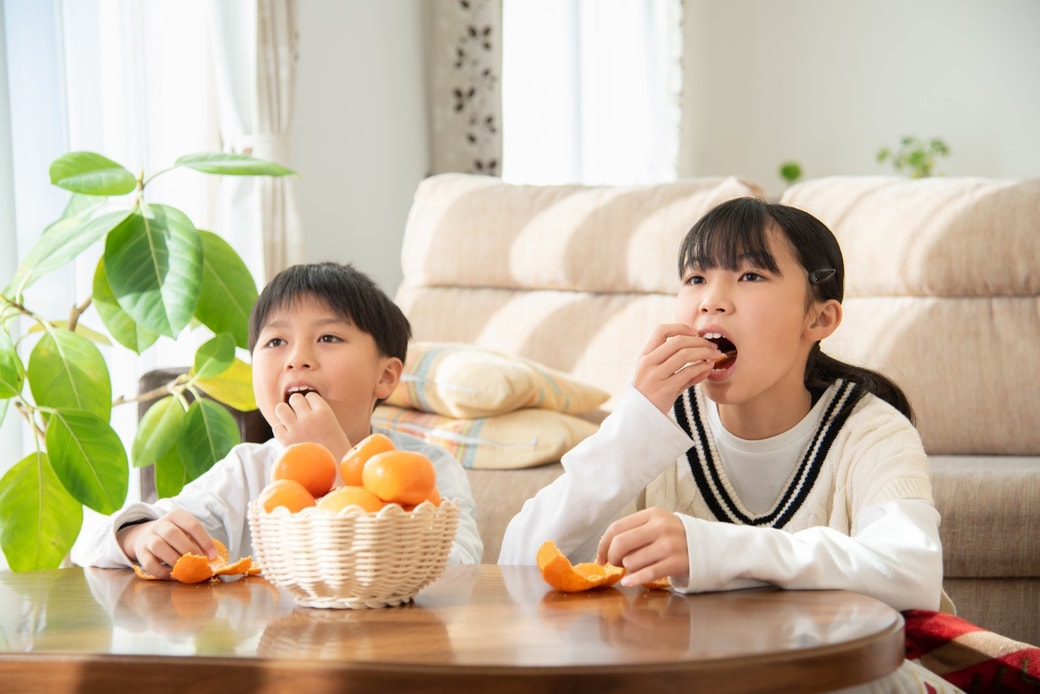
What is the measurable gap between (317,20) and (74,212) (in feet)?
6.46

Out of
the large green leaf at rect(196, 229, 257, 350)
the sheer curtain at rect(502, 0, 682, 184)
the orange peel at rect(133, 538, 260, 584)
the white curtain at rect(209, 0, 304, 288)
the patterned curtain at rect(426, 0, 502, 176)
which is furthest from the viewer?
the sheer curtain at rect(502, 0, 682, 184)

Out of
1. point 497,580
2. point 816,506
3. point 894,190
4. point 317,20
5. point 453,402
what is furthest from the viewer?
point 317,20

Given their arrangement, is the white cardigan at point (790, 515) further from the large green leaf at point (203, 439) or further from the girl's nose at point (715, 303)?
the large green leaf at point (203, 439)

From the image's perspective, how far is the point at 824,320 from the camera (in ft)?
4.80

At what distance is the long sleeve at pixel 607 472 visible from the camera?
1248 mm

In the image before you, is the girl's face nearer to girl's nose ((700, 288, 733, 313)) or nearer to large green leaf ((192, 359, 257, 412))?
girl's nose ((700, 288, 733, 313))

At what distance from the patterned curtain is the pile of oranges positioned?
371 centimetres

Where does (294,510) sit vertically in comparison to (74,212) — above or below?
below

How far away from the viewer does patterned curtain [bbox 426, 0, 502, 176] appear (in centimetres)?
462

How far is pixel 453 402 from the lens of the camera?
2.54m

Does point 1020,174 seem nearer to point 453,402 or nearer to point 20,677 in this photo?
point 453,402

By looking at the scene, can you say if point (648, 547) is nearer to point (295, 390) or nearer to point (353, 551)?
point (353, 551)

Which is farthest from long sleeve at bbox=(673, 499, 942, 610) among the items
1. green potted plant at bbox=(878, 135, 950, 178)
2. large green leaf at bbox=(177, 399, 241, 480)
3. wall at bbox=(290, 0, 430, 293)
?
green potted plant at bbox=(878, 135, 950, 178)

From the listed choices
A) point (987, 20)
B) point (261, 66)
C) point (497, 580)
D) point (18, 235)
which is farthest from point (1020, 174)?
point (497, 580)
